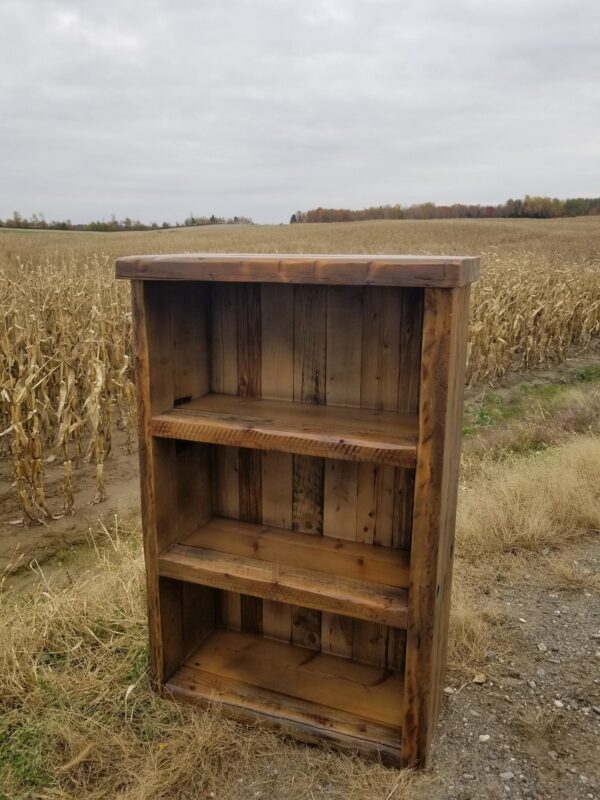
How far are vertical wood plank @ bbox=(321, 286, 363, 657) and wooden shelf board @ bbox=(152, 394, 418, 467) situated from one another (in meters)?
0.10

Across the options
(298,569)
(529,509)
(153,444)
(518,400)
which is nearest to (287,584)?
(298,569)

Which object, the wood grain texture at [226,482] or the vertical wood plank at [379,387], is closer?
the vertical wood plank at [379,387]

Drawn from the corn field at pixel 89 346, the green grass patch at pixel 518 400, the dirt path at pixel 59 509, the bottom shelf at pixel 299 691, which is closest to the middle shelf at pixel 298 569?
the bottom shelf at pixel 299 691

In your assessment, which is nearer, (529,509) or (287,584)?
(287,584)

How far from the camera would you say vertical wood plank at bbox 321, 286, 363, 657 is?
2.49 m

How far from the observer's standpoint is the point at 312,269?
202 centimetres

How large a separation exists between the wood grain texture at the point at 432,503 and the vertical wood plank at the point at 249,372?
0.83 metres

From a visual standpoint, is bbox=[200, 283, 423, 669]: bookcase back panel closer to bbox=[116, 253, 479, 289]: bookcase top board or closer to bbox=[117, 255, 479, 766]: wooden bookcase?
bbox=[117, 255, 479, 766]: wooden bookcase

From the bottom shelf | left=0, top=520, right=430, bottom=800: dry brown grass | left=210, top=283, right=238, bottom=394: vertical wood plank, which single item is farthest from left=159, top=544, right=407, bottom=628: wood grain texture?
left=210, top=283, right=238, bottom=394: vertical wood plank

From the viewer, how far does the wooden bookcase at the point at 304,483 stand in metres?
2.17

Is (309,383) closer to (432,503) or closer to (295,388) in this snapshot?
(295,388)

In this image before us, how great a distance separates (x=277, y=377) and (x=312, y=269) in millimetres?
749

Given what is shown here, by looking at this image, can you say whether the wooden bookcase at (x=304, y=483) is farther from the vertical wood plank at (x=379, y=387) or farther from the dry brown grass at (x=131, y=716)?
the dry brown grass at (x=131, y=716)

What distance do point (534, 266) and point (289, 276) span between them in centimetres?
1270
